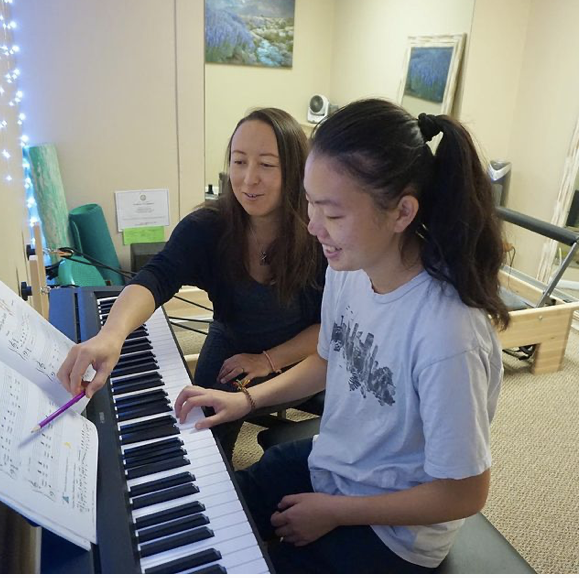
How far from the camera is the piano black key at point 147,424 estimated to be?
3.07ft

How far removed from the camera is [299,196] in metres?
1.37

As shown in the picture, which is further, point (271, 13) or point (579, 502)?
point (271, 13)

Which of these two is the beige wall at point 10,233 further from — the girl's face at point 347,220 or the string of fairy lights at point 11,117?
the girl's face at point 347,220

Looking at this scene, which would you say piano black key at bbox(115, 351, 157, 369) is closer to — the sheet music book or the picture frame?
the sheet music book

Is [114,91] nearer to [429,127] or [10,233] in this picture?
[10,233]

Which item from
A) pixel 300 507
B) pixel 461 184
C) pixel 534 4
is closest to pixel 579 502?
pixel 300 507

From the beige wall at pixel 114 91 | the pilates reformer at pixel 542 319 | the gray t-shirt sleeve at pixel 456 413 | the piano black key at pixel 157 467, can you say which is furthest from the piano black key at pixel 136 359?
the pilates reformer at pixel 542 319

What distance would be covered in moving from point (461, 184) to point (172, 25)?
191 cm

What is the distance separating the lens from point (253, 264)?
4.75ft

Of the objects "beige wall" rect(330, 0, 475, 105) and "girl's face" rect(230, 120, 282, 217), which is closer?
"girl's face" rect(230, 120, 282, 217)

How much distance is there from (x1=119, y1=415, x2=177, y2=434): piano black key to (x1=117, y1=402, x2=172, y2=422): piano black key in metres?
0.02

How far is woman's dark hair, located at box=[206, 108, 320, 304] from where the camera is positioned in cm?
136

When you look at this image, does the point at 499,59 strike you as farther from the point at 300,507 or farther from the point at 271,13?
the point at 300,507

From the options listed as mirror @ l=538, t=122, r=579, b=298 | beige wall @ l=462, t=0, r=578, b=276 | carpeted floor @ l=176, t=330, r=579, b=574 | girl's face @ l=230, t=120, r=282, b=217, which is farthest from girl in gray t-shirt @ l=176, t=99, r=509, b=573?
mirror @ l=538, t=122, r=579, b=298
